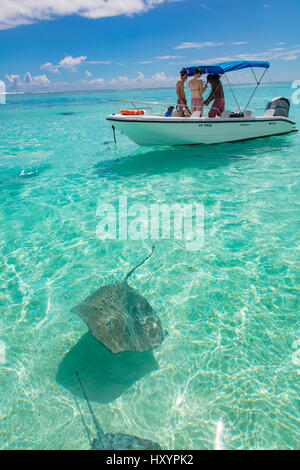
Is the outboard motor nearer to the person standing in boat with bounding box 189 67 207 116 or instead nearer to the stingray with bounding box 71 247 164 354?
the person standing in boat with bounding box 189 67 207 116

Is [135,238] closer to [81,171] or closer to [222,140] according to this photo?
[81,171]

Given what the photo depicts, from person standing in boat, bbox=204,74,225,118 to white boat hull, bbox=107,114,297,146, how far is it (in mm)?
462

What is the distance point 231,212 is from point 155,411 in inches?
212

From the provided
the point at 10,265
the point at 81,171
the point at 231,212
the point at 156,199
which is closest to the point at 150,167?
the point at 81,171

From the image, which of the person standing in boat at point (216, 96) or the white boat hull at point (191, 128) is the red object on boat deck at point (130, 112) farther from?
the person standing in boat at point (216, 96)

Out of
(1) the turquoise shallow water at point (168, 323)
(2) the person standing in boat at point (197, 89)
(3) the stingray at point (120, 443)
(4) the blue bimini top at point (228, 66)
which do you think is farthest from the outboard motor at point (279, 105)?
(3) the stingray at point (120, 443)

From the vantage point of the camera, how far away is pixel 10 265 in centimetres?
579

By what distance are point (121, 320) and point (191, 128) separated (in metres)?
9.95

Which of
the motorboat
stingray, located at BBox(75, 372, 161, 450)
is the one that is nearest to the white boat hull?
the motorboat

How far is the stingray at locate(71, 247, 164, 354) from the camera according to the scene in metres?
3.37

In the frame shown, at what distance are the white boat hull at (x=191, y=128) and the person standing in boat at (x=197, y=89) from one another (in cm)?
69

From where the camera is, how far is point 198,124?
38.0ft

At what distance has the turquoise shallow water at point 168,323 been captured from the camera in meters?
3.15

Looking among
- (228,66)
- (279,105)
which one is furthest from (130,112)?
(279,105)
